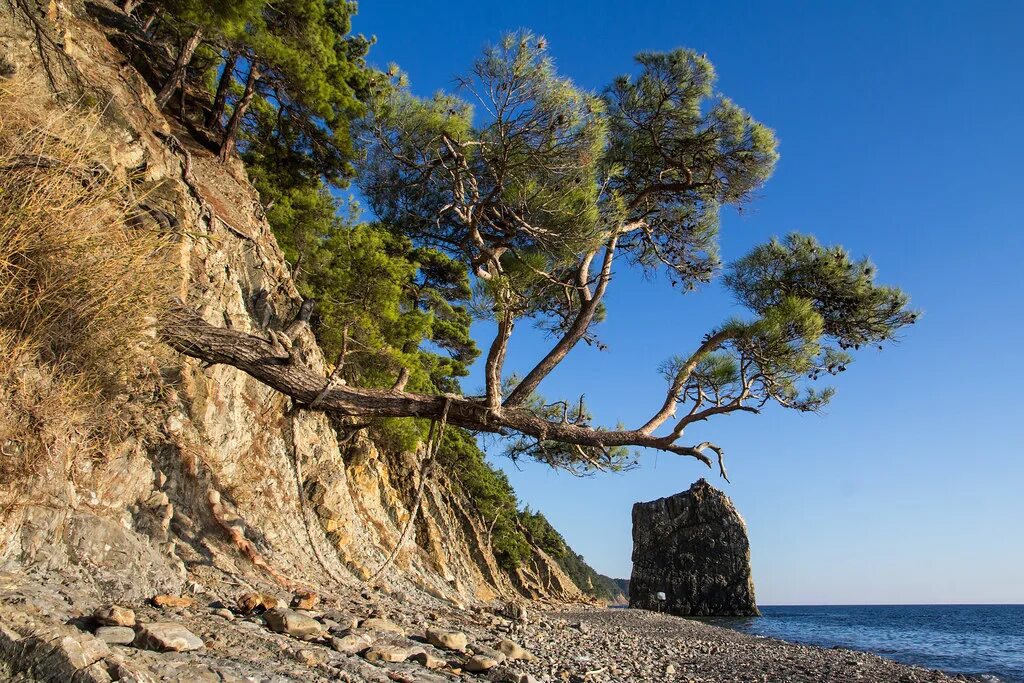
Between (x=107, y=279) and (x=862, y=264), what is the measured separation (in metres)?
7.44

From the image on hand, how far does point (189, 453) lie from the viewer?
5.59 meters

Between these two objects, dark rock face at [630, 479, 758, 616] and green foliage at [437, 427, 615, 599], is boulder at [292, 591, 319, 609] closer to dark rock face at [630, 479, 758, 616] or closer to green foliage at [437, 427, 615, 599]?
green foliage at [437, 427, 615, 599]

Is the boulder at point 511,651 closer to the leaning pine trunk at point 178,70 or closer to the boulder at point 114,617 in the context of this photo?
the boulder at point 114,617

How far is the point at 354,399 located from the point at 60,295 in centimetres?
275

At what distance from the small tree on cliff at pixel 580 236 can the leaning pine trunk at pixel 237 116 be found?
12.3ft

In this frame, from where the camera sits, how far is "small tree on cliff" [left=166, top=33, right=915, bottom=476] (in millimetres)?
6047

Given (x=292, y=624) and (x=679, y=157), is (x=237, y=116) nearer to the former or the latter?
(x=679, y=157)

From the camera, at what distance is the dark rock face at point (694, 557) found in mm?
37438

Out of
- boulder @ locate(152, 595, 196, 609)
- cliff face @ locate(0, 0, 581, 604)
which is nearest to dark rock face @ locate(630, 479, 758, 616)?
cliff face @ locate(0, 0, 581, 604)

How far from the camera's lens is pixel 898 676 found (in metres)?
8.06

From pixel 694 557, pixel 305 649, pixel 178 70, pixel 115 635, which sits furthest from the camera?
pixel 694 557

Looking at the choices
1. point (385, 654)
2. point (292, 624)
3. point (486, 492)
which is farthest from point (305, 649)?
point (486, 492)

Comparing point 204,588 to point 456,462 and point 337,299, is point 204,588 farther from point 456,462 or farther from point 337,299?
point 456,462

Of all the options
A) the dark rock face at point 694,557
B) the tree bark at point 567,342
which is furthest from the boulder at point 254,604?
the dark rock face at point 694,557
